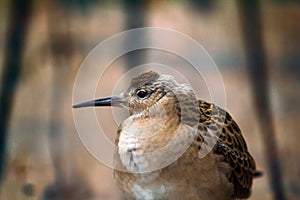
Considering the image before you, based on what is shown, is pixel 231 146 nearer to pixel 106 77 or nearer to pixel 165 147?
pixel 165 147

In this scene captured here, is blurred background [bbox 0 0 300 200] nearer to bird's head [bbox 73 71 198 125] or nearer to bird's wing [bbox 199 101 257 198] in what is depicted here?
bird's wing [bbox 199 101 257 198]

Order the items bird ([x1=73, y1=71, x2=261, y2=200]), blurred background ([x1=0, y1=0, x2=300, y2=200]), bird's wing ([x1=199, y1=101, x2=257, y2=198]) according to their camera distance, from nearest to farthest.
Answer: bird ([x1=73, y1=71, x2=261, y2=200]) < bird's wing ([x1=199, y1=101, x2=257, y2=198]) < blurred background ([x1=0, y1=0, x2=300, y2=200])

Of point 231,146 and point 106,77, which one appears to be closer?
point 231,146

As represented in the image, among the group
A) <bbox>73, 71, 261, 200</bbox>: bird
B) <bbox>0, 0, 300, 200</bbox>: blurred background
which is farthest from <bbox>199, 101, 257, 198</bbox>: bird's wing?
<bbox>0, 0, 300, 200</bbox>: blurred background

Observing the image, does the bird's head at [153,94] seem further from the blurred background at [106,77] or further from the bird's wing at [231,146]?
the blurred background at [106,77]

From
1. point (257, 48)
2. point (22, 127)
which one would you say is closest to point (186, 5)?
point (257, 48)

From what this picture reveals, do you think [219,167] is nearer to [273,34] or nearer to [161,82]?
[161,82]

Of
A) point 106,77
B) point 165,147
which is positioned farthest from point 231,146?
point 106,77
